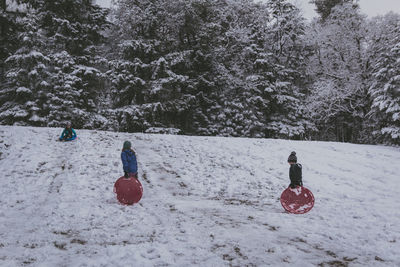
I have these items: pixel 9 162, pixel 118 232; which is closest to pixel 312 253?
pixel 118 232

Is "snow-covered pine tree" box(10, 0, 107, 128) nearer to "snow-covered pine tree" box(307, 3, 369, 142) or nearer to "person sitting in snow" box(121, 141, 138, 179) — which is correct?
"person sitting in snow" box(121, 141, 138, 179)

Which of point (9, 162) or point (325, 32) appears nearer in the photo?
point (9, 162)

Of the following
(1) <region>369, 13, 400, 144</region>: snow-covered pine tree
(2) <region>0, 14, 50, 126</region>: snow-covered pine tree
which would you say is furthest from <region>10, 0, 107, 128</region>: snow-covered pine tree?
(1) <region>369, 13, 400, 144</region>: snow-covered pine tree

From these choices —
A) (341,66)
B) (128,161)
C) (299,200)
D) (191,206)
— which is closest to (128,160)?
(128,161)

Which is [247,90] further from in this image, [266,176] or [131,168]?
[131,168]

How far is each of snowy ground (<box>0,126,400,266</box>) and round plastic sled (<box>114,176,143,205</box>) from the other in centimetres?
25

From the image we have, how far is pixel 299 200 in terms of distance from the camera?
8.20 m

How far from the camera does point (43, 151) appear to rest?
1316 cm

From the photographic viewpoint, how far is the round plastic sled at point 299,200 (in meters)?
8.14

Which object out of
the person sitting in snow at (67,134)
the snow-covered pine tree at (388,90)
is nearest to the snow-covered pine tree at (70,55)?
the person sitting in snow at (67,134)

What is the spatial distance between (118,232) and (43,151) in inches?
345

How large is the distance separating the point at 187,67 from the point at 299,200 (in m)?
20.8

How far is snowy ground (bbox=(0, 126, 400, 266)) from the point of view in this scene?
5219 millimetres

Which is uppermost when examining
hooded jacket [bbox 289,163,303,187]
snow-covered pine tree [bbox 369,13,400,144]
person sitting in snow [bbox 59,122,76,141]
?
snow-covered pine tree [bbox 369,13,400,144]
